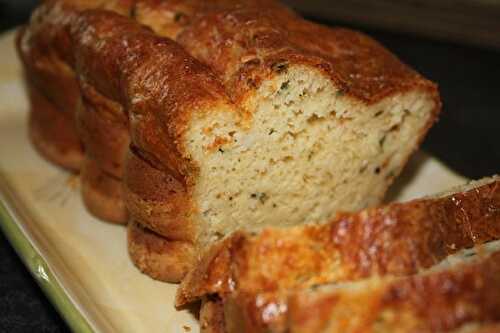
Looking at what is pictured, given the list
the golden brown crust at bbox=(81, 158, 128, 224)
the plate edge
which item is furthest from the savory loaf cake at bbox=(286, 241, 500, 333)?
the golden brown crust at bbox=(81, 158, 128, 224)

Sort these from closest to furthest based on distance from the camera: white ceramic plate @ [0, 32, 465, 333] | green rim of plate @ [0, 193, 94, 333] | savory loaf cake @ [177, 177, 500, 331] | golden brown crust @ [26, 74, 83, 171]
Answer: savory loaf cake @ [177, 177, 500, 331], green rim of plate @ [0, 193, 94, 333], white ceramic plate @ [0, 32, 465, 333], golden brown crust @ [26, 74, 83, 171]

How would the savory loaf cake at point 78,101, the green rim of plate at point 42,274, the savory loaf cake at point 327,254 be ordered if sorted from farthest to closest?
the savory loaf cake at point 78,101, the green rim of plate at point 42,274, the savory loaf cake at point 327,254

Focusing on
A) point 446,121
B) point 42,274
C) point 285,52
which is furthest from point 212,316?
point 446,121

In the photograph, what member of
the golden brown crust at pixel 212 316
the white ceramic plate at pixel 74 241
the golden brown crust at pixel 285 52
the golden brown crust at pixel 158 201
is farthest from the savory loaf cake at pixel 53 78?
the golden brown crust at pixel 212 316

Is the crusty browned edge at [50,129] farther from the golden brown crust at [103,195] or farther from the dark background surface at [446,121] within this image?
the dark background surface at [446,121]

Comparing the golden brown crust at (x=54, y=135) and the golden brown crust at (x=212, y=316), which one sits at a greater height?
the golden brown crust at (x=212, y=316)

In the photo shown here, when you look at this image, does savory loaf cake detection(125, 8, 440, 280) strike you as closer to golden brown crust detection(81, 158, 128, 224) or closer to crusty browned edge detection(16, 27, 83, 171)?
golden brown crust detection(81, 158, 128, 224)
